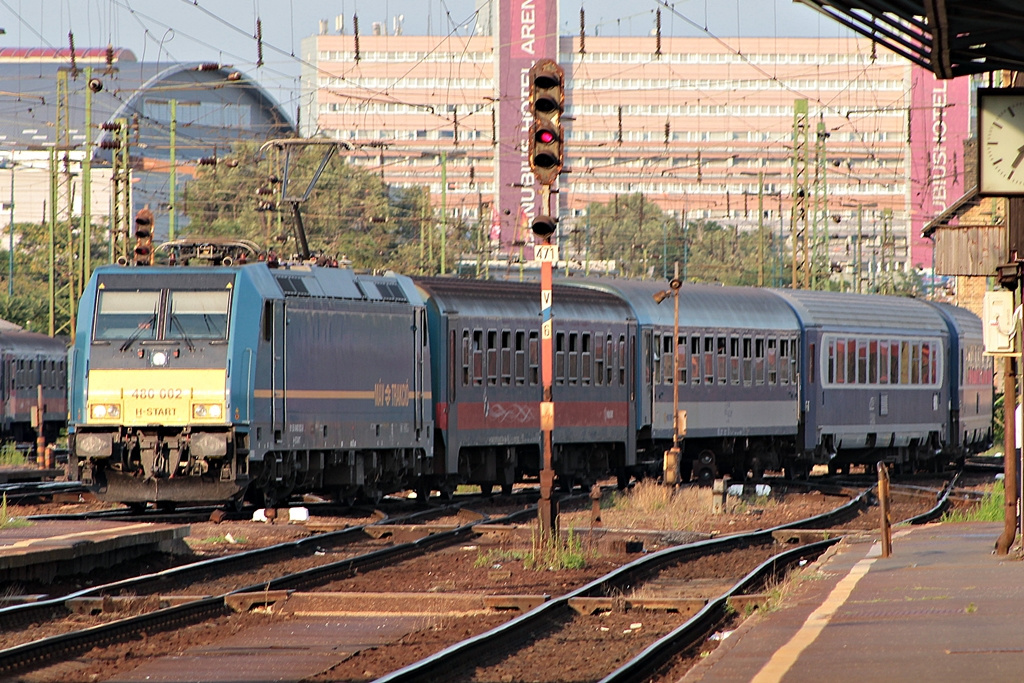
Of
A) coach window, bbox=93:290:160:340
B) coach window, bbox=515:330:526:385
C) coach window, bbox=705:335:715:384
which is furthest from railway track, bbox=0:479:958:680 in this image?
coach window, bbox=705:335:715:384

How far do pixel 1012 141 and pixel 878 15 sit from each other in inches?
89.0

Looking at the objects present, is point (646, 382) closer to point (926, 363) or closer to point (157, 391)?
point (926, 363)

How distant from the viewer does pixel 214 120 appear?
126875mm

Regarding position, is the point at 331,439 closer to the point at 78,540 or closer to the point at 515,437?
the point at 515,437

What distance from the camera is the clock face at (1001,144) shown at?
1309cm

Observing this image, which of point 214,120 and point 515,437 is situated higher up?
point 214,120

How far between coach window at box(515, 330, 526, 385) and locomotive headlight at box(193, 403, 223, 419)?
23.2 ft

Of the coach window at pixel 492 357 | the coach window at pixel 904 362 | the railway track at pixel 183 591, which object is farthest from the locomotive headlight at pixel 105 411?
the coach window at pixel 904 362

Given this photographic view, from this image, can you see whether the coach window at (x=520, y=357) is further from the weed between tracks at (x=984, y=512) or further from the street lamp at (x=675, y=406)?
the weed between tracks at (x=984, y=512)

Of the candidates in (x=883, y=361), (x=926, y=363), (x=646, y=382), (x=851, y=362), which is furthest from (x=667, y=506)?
(x=926, y=363)

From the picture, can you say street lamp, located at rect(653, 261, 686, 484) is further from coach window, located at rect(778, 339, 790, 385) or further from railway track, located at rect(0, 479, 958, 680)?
railway track, located at rect(0, 479, 958, 680)

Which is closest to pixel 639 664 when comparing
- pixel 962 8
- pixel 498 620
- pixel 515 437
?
pixel 498 620

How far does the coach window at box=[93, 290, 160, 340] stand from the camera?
71.6 feet

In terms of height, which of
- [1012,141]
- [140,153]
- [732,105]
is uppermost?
[732,105]
